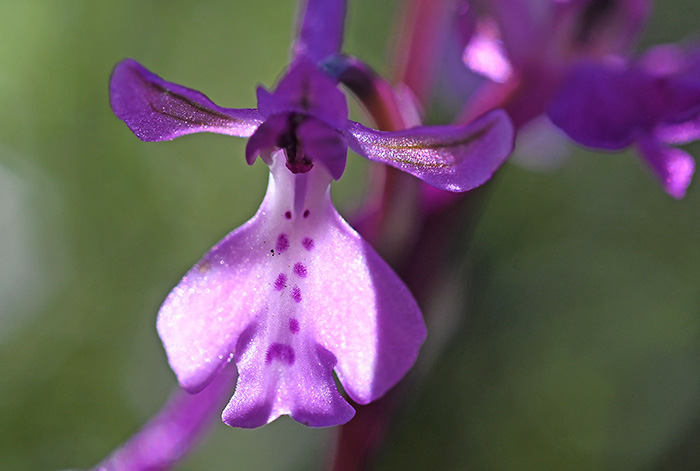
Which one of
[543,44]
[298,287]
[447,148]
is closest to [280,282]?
[298,287]

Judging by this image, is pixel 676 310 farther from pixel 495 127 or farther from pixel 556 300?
pixel 495 127

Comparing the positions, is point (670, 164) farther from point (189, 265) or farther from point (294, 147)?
point (189, 265)

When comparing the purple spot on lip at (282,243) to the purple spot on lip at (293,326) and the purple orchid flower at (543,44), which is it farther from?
the purple orchid flower at (543,44)

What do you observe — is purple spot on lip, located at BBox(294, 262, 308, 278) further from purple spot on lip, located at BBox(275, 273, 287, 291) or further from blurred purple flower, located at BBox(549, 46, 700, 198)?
blurred purple flower, located at BBox(549, 46, 700, 198)

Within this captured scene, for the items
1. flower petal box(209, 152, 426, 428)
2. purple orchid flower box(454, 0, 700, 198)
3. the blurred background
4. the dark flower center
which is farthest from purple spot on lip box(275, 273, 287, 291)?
the blurred background

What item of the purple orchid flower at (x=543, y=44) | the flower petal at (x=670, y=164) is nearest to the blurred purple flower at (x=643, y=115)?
the flower petal at (x=670, y=164)

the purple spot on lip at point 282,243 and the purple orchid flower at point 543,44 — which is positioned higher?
the purple orchid flower at point 543,44
